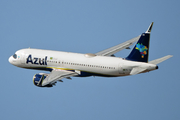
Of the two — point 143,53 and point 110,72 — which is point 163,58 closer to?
point 143,53

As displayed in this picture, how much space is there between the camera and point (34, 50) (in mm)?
91688

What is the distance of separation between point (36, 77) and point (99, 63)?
37.3ft

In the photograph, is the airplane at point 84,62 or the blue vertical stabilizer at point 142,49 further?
the airplane at point 84,62

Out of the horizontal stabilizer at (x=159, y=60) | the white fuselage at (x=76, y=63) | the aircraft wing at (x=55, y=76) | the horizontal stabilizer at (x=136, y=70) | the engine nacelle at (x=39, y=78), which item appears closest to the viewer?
the horizontal stabilizer at (x=136, y=70)

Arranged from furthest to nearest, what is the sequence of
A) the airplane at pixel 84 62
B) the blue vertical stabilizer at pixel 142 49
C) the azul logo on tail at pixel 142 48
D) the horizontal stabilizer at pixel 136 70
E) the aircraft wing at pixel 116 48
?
the aircraft wing at pixel 116 48
the airplane at pixel 84 62
the azul logo on tail at pixel 142 48
the horizontal stabilizer at pixel 136 70
the blue vertical stabilizer at pixel 142 49

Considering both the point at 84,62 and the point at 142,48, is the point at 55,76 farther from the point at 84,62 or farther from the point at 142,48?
the point at 142,48

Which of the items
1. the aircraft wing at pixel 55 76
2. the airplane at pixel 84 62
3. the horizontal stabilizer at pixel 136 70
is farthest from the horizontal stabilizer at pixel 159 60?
the aircraft wing at pixel 55 76

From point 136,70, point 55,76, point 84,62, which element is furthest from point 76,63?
point 136,70

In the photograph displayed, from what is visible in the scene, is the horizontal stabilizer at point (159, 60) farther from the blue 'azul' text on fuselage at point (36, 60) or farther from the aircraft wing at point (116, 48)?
the blue 'azul' text on fuselage at point (36, 60)


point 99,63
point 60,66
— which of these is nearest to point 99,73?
point 99,63

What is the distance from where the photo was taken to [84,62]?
86812 mm

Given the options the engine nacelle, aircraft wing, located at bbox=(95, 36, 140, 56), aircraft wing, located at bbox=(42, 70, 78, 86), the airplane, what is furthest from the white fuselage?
aircraft wing, located at bbox=(95, 36, 140, 56)

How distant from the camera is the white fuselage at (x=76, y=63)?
84375mm

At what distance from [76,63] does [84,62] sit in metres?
1.56
